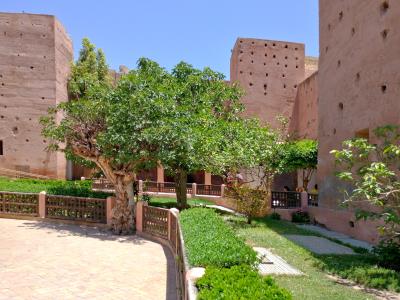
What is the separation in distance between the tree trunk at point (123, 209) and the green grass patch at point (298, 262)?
3.78 m

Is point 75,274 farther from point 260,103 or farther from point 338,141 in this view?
point 260,103

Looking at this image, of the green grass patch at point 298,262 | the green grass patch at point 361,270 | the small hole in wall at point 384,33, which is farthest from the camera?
the small hole in wall at point 384,33

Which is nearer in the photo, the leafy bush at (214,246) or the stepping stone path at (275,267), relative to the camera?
the leafy bush at (214,246)

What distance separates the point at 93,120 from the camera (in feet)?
45.0

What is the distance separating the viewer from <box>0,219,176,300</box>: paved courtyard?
7391mm

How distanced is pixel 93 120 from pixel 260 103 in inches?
674

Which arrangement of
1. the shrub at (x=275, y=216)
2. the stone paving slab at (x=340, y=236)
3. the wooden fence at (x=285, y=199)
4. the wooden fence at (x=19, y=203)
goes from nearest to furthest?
the stone paving slab at (x=340, y=236) → the wooden fence at (x=19, y=203) → the shrub at (x=275, y=216) → the wooden fence at (x=285, y=199)

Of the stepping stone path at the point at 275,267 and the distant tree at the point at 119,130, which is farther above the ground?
the distant tree at the point at 119,130

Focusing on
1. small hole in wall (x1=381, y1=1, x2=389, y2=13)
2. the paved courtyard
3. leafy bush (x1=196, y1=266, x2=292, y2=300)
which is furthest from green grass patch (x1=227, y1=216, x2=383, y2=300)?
small hole in wall (x1=381, y1=1, x2=389, y2=13)

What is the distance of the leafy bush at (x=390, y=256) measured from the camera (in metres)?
8.73

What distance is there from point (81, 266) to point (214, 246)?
4.33 m

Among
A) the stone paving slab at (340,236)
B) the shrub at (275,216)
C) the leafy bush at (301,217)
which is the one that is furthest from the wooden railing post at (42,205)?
the leafy bush at (301,217)

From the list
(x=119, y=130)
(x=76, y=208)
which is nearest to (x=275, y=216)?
(x=76, y=208)

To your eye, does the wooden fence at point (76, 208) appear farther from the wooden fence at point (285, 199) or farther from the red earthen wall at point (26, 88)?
the red earthen wall at point (26, 88)
